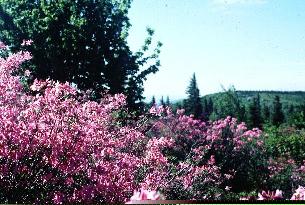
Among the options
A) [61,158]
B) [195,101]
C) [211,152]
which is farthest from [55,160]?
[195,101]

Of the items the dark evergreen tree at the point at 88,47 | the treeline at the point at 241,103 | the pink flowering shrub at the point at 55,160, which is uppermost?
the dark evergreen tree at the point at 88,47

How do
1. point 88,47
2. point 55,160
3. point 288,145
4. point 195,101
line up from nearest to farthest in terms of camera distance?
point 55,160
point 88,47
point 288,145
point 195,101

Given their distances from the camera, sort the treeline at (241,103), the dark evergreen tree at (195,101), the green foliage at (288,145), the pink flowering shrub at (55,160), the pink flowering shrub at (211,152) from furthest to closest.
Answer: the green foliage at (288,145), the dark evergreen tree at (195,101), the treeline at (241,103), the pink flowering shrub at (211,152), the pink flowering shrub at (55,160)

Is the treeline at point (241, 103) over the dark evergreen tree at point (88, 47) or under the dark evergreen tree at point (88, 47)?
under

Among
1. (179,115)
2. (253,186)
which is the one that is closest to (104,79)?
(179,115)

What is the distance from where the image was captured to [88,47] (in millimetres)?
9289

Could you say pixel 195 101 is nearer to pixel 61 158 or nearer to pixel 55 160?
pixel 61 158

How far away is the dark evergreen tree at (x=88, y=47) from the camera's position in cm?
930

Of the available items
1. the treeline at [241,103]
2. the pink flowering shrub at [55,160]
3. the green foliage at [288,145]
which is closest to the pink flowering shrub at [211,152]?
the green foliage at [288,145]

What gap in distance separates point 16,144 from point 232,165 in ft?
A: 20.6

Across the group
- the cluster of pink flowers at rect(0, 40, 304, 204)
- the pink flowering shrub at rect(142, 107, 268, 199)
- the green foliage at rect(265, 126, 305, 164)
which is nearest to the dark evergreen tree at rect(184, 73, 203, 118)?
the pink flowering shrub at rect(142, 107, 268, 199)

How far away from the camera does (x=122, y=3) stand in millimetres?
10125

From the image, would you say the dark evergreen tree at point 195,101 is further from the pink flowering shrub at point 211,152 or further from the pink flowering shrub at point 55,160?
the pink flowering shrub at point 55,160

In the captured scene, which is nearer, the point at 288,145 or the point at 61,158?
the point at 61,158
